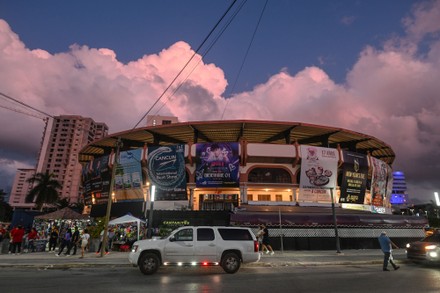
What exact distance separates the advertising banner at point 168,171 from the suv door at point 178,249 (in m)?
19.4

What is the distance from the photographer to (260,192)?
114 feet

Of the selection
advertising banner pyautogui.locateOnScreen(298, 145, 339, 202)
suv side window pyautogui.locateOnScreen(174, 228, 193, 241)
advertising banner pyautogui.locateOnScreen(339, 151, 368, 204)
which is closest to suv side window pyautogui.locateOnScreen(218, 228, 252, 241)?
suv side window pyautogui.locateOnScreen(174, 228, 193, 241)

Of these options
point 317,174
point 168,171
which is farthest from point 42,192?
point 317,174

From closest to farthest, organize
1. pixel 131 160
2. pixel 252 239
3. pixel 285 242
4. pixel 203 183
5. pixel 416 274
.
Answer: pixel 416 274 → pixel 252 239 → pixel 285 242 → pixel 203 183 → pixel 131 160

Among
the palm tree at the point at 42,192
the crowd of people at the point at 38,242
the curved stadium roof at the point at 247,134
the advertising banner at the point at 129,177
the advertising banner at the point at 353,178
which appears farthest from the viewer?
the palm tree at the point at 42,192

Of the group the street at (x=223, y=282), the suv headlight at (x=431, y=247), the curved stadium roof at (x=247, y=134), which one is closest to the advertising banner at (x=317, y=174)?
the curved stadium roof at (x=247, y=134)

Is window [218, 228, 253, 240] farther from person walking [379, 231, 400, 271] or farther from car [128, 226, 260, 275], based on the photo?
person walking [379, 231, 400, 271]

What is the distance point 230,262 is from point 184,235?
2273 mm

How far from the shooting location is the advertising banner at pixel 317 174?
31500mm

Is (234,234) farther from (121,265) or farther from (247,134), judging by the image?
(247,134)

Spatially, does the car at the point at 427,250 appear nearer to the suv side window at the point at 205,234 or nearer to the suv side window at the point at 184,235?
the suv side window at the point at 205,234

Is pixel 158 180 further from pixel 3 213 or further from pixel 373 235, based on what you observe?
pixel 3 213

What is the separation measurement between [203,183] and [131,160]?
991 cm

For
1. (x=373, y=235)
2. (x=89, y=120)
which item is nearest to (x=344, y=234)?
(x=373, y=235)
